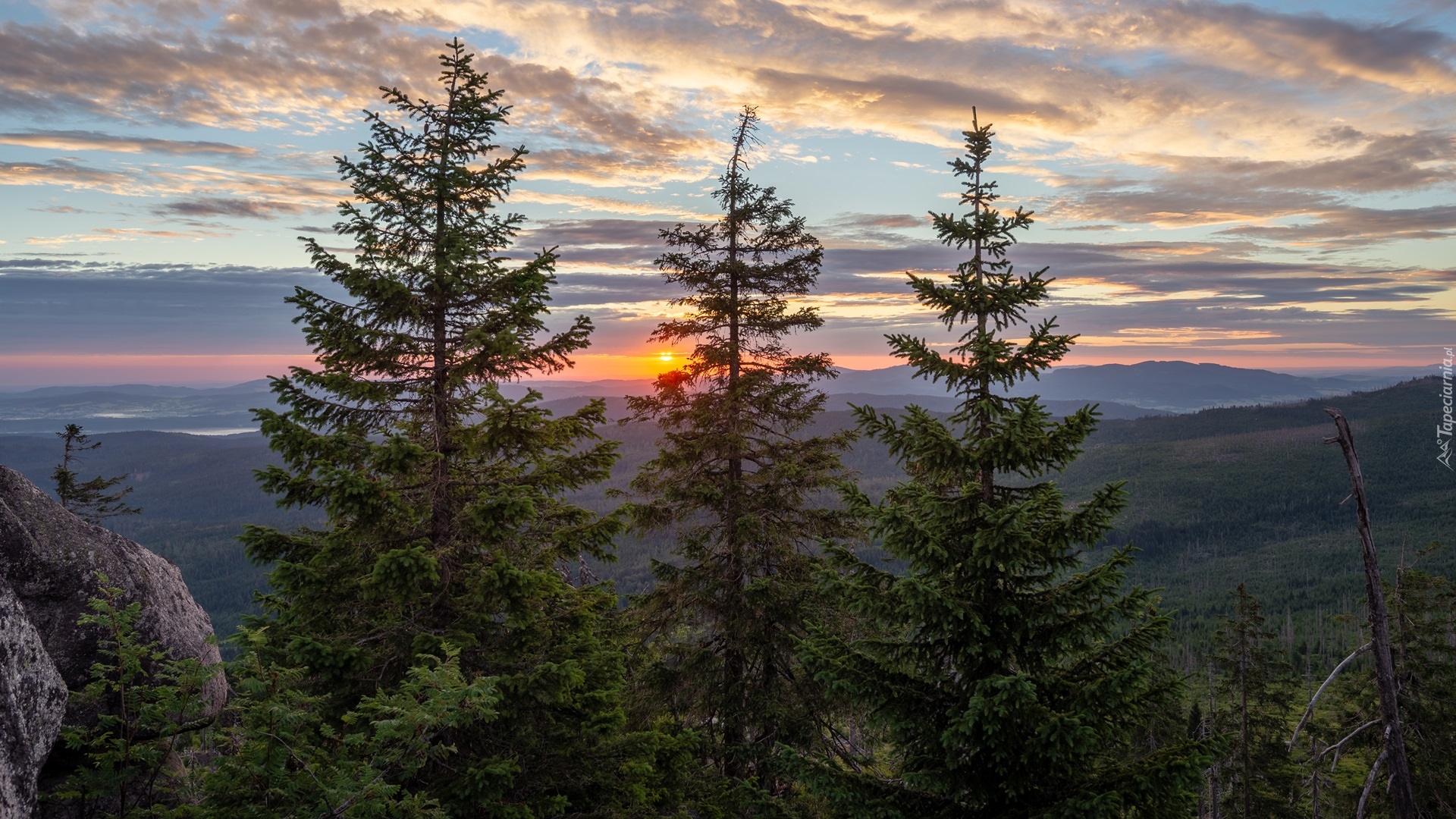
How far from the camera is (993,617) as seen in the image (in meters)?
9.79

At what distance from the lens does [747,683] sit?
17.3 metres

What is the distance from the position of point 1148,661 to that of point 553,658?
829cm

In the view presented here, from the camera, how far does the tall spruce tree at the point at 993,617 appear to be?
29.1 ft

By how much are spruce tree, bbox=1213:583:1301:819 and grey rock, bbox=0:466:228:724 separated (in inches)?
1502

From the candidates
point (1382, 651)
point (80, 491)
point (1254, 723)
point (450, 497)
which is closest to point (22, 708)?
point (450, 497)

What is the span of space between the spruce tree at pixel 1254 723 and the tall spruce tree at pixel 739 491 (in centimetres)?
2590

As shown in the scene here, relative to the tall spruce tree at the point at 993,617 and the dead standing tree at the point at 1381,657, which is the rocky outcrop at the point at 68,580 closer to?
the tall spruce tree at the point at 993,617

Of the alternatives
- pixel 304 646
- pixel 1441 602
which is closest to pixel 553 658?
pixel 304 646

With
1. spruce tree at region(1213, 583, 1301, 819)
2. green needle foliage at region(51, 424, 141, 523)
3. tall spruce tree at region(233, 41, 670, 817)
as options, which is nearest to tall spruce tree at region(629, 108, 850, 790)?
tall spruce tree at region(233, 41, 670, 817)

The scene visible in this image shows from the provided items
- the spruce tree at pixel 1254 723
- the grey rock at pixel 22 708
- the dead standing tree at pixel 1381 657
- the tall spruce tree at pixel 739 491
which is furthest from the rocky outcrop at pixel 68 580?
the spruce tree at pixel 1254 723

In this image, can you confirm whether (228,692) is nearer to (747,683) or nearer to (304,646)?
(304,646)

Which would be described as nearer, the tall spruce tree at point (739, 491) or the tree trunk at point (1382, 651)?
the tree trunk at point (1382, 651)

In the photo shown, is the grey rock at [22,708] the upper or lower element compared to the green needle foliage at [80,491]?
upper

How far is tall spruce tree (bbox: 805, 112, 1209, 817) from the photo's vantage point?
29.1ft
